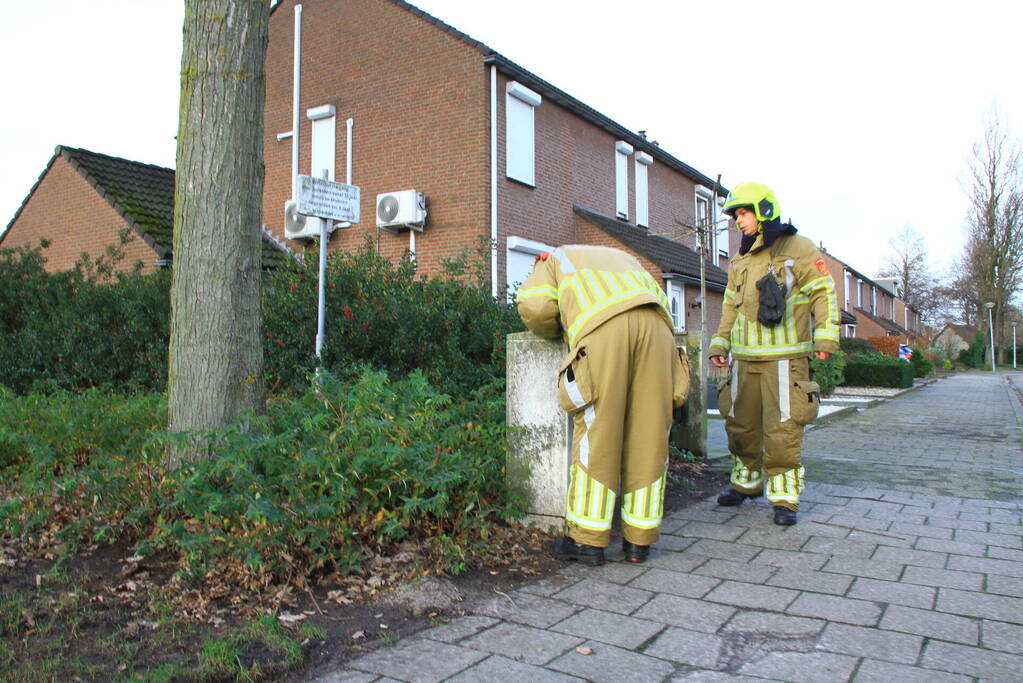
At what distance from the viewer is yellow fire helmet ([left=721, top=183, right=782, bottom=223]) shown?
4574mm

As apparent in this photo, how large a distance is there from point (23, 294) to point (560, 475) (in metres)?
6.34

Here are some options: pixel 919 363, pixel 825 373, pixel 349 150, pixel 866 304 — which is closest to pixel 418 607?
pixel 825 373

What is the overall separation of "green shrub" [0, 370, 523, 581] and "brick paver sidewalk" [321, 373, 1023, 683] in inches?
25.2

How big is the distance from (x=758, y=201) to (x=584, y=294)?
5.27 feet

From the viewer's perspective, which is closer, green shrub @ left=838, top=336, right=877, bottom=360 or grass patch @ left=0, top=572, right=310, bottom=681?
grass patch @ left=0, top=572, right=310, bottom=681

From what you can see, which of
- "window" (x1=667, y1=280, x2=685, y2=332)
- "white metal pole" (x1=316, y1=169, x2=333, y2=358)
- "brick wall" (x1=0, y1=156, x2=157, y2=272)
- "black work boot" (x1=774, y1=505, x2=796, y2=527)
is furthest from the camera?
"window" (x1=667, y1=280, x2=685, y2=332)

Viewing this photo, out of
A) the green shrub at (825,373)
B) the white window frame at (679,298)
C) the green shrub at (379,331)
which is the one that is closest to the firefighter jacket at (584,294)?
the green shrub at (379,331)

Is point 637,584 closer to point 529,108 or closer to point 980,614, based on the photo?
point 980,614

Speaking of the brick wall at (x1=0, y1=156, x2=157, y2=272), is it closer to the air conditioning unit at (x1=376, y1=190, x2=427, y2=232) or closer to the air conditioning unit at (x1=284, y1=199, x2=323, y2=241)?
the air conditioning unit at (x1=284, y1=199, x2=323, y2=241)

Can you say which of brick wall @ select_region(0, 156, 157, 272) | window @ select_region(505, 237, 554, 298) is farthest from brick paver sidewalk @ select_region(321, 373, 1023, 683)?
brick wall @ select_region(0, 156, 157, 272)

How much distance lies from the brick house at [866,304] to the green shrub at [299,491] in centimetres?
4603

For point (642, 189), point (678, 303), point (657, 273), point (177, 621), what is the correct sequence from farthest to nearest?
point (642, 189) → point (678, 303) → point (657, 273) → point (177, 621)

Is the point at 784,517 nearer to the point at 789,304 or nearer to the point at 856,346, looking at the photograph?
the point at 789,304

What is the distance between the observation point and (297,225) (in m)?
16.1
